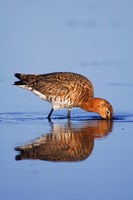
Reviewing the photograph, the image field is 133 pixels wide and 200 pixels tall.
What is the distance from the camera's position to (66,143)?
36.7 ft

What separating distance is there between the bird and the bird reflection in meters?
1.42

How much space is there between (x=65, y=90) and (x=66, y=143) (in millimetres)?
3923

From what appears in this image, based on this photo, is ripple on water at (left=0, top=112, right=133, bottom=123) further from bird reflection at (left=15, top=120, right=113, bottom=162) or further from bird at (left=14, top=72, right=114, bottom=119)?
bird reflection at (left=15, top=120, right=113, bottom=162)

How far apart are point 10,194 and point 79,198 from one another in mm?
748

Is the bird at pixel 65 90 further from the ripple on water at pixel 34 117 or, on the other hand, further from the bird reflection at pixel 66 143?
the bird reflection at pixel 66 143

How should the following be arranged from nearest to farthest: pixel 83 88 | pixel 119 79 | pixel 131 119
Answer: pixel 131 119, pixel 83 88, pixel 119 79

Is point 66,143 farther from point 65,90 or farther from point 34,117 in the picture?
point 65,90

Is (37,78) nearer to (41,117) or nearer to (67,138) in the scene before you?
(41,117)

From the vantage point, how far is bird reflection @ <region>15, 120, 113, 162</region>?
10297 millimetres

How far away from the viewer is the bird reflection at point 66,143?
1030cm

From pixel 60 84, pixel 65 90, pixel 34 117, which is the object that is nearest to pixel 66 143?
pixel 34 117

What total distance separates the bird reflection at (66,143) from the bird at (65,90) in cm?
142

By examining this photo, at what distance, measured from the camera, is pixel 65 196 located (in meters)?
8.41

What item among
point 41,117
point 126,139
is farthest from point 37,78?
point 126,139
